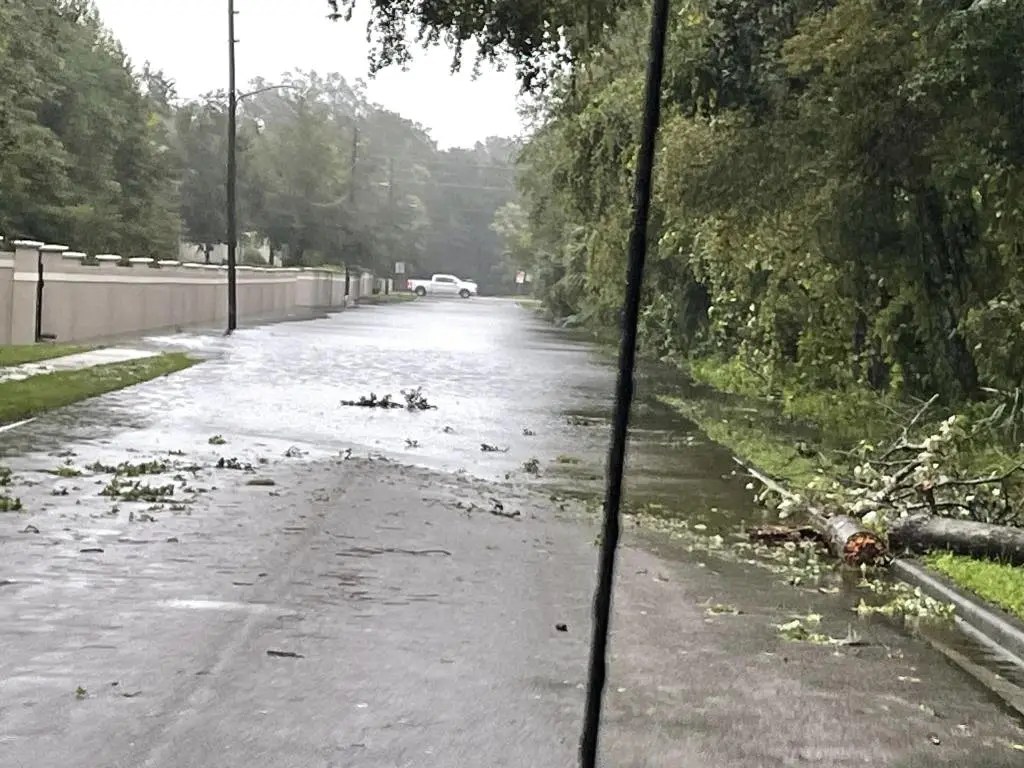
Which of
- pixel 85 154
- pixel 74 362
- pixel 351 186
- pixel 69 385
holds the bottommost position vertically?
pixel 74 362

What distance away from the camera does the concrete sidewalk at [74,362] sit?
23609mm

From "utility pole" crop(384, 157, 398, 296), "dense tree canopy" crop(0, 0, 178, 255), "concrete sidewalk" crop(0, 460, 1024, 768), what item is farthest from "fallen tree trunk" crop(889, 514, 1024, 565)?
"utility pole" crop(384, 157, 398, 296)

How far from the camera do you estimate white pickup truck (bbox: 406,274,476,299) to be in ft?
433

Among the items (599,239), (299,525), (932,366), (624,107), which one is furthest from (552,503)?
(599,239)

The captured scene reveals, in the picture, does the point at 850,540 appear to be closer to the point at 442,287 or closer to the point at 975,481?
the point at 975,481

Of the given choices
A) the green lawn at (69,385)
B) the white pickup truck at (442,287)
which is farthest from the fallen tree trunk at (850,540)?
the white pickup truck at (442,287)

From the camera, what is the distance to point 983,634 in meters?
9.23

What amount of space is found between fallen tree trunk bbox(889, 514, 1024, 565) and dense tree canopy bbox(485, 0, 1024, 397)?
459 centimetres

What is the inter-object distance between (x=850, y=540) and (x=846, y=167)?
8418mm

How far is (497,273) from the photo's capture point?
500ft

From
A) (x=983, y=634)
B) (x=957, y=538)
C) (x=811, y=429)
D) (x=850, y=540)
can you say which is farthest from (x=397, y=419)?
(x=983, y=634)

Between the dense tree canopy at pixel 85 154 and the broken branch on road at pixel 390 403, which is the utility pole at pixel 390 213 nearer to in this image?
the dense tree canopy at pixel 85 154

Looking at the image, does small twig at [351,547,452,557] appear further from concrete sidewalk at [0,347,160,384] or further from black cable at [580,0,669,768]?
concrete sidewalk at [0,347,160,384]

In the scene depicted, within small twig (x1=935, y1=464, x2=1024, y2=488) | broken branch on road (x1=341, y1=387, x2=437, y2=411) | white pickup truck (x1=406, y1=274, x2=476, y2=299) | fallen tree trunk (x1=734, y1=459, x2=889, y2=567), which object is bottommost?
white pickup truck (x1=406, y1=274, x2=476, y2=299)
